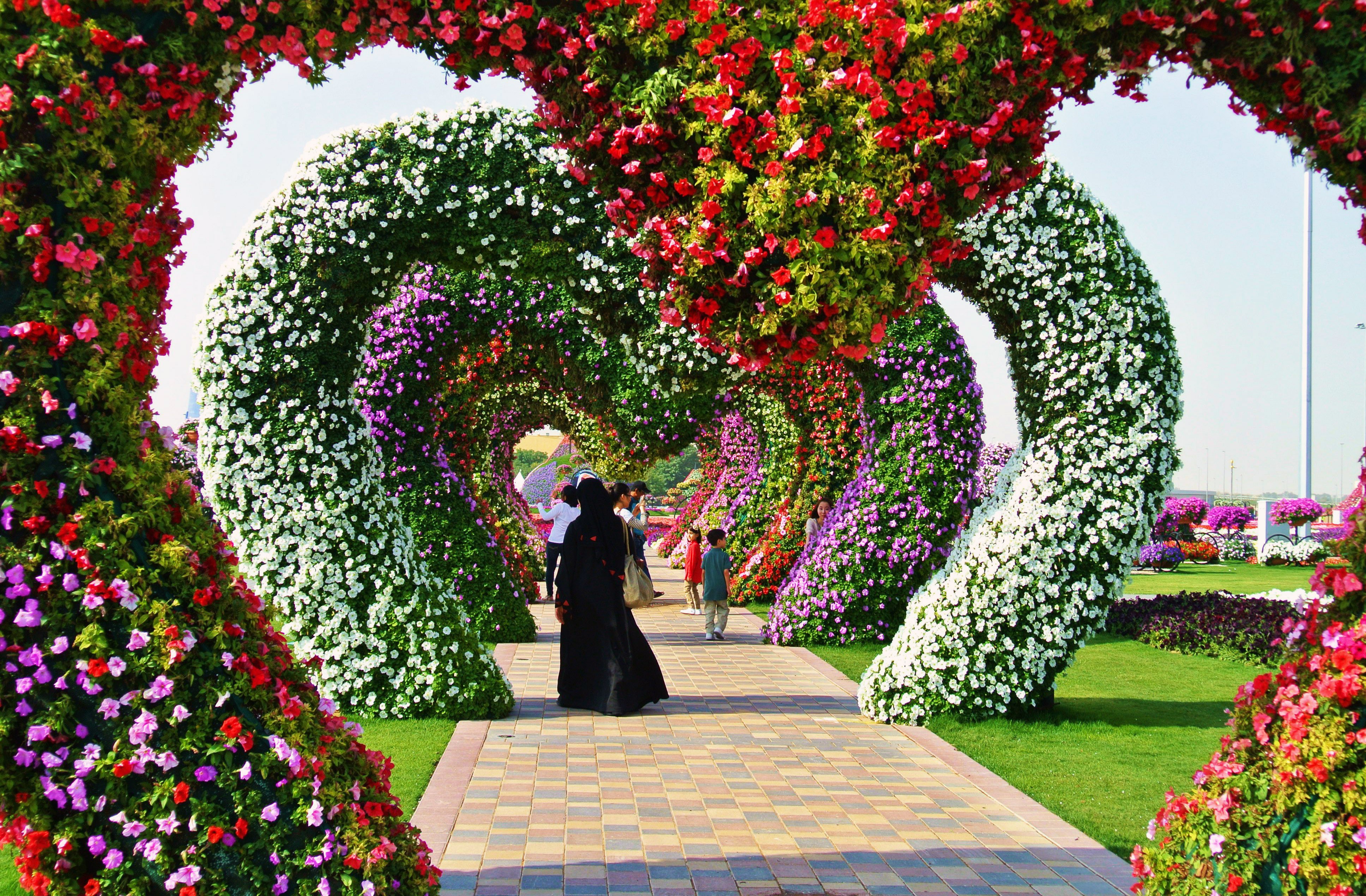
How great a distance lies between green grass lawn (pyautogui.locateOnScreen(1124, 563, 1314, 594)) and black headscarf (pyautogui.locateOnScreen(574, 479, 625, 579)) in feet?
34.1

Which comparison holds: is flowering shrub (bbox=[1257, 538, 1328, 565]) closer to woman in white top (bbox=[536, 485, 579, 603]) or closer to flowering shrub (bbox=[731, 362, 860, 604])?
flowering shrub (bbox=[731, 362, 860, 604])

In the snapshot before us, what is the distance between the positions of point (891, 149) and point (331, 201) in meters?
4.93

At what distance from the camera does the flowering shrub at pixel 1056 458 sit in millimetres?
6789

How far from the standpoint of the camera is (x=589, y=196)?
23.8 ft

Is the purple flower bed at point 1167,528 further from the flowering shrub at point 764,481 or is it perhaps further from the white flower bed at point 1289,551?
the flowering shrub at point 764,481

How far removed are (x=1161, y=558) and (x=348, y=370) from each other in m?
19.1

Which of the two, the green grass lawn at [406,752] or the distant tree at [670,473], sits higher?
the distant tree at [670,473]

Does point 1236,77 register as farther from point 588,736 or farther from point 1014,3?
point 588,736

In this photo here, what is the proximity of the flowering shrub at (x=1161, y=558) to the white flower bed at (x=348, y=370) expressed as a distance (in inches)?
706

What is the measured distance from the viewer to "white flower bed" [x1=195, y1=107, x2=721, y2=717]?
678 cm

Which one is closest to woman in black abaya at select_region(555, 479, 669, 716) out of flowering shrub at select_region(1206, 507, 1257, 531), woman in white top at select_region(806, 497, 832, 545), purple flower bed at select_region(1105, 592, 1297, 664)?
woman in white top at select_region(806, 497, 832, 545)

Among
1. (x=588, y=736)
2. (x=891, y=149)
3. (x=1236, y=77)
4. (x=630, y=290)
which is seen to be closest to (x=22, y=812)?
(x=891, y=149)

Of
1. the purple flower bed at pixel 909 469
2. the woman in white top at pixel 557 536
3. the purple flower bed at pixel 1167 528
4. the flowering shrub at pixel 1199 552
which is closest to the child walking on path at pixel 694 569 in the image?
the woman in white top at pixel 557 536

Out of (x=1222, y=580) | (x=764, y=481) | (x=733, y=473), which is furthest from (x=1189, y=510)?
(x=764, y=481)
